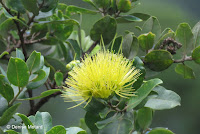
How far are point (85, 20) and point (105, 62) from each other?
96.5 inches

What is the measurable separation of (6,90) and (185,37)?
0.63 m

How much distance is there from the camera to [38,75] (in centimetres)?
124

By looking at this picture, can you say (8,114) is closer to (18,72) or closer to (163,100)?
(18,72)

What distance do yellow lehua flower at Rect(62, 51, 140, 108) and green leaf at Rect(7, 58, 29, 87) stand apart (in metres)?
0.14

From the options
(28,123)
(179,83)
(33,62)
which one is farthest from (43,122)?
(179,83)

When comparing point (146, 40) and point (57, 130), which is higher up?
point (146, 40)

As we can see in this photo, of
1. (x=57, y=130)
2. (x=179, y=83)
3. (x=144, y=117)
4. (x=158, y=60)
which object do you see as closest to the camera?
(x=57, y=130)

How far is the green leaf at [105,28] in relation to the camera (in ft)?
4.61

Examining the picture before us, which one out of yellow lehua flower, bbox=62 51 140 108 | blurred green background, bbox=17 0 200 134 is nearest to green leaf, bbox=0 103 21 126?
yellow lehua flower, bbox=62 51 140 108

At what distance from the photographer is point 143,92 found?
3.69 ft

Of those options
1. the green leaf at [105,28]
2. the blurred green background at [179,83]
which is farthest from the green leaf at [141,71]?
the blurred green background at [179,83]

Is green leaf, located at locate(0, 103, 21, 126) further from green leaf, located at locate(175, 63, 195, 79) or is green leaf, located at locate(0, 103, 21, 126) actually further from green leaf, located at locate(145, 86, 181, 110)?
green leaf, located at locate(175, 63, 195, 79)

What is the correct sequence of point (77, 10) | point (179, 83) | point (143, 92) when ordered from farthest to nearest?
point (179, 83) → point (77, 10) → point (143, 92)

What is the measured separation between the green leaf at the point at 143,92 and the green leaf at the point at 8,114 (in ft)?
1.11
